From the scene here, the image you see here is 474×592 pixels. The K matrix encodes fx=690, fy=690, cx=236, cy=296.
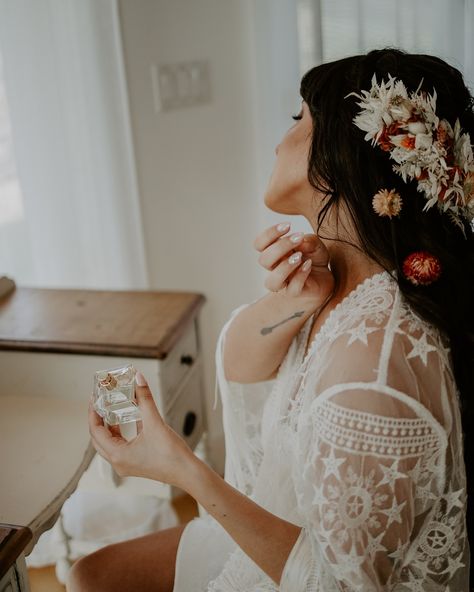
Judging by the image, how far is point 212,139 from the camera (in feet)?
6.83

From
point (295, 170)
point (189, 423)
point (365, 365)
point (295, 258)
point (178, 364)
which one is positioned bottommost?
point (189, 423)

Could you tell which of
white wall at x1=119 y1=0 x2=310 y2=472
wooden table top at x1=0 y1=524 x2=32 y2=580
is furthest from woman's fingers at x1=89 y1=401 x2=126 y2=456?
white wall at x1=119 y1=0 x2=310 y2=472

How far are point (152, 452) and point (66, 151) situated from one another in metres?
1.21

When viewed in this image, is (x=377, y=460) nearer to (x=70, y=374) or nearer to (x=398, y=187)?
(x=398, y=187)

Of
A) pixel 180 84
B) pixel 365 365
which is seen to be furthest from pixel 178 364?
pixel 180 84

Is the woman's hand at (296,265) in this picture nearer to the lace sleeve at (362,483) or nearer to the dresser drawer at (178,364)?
the lace sleeve at (362,483)

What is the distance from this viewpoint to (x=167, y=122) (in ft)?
6.69

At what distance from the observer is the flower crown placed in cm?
93

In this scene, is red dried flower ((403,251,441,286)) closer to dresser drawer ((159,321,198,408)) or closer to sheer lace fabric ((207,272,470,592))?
sheer lace fabric ((207,272,470,592))

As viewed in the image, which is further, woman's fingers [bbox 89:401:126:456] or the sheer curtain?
the sheer curtain

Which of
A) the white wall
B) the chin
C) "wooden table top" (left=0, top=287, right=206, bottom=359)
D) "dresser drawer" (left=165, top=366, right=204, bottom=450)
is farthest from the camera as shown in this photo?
the white wall

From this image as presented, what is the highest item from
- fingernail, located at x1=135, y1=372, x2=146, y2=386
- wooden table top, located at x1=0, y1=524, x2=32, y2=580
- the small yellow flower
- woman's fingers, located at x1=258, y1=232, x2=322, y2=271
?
the small yellow flower

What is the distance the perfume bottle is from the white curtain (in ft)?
3.51

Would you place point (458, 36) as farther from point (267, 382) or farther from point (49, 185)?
point (49, 185)
